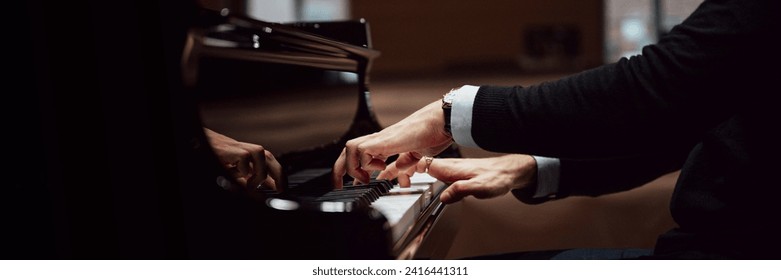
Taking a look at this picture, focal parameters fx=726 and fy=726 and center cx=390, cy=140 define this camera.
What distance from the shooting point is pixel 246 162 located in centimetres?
110

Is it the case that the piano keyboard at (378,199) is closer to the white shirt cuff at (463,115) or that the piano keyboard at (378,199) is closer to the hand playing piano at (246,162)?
the hand playing piano at (246,162)

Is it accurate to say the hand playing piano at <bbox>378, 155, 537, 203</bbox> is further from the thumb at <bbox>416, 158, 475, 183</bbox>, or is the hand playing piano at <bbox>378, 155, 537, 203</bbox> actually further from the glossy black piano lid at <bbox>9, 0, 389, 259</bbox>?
the glossy black piano lid at <bbox>9, 0, 389, 259</bbox>

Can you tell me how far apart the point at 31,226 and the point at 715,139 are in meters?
0.94

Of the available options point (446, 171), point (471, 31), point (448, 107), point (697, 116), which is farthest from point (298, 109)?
point (471, 31)

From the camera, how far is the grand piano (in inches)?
35.2

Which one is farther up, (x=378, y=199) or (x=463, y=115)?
(x=463, y=115)

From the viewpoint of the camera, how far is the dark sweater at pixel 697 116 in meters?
0.85

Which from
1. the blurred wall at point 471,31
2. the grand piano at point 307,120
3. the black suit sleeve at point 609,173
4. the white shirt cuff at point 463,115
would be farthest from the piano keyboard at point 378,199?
the blurred wall at point 471,31

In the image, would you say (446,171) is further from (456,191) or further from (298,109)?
(298,109)

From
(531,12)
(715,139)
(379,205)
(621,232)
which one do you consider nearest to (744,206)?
(715,139)

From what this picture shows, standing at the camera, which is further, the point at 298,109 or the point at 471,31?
the point at 471,31

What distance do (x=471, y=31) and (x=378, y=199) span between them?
2169 millimetres

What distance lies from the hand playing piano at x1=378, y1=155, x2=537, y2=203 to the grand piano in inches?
1.3

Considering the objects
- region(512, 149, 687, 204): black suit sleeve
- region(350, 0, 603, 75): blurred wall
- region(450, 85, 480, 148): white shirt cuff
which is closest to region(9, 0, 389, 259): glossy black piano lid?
region(450, 85, 480, 148): white shirt cuff
